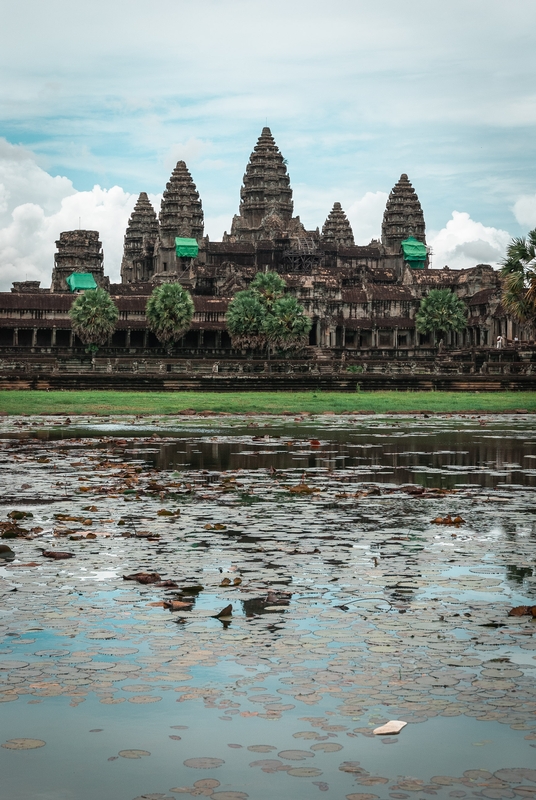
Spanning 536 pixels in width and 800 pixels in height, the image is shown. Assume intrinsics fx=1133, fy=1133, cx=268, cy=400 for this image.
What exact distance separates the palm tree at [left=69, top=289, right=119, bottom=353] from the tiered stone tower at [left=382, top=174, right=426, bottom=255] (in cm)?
5699

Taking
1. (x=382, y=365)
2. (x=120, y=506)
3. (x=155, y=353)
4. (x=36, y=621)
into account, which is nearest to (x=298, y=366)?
(x=382, y=365)

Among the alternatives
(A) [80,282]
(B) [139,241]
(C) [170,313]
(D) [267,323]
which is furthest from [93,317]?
(B) [139,241]

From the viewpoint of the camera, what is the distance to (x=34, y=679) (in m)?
5.97

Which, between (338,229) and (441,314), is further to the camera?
(338,229)

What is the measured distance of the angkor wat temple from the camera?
103337mm

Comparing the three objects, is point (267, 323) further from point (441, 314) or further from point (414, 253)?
point (414, 253)

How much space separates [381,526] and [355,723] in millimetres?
5905

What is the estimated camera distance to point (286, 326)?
90.3 metres

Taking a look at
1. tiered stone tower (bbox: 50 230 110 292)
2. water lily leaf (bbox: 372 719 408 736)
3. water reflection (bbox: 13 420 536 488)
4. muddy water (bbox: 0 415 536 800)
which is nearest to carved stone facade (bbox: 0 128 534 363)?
tiered stone tower (bbox: 50 230 110 292)

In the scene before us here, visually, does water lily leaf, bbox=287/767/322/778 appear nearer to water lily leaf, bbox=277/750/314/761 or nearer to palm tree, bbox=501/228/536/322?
water lily leaf, bbox=277/750/314/761

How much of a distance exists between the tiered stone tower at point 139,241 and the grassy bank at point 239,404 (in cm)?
10338

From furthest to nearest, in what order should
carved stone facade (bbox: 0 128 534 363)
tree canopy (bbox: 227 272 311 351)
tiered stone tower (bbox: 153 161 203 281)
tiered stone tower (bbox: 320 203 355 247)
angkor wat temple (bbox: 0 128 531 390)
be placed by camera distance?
tiered stone tower (bbox: 320 203 355 247) < tiered stone tower (bbox: 153 161 203 281) < carved stone facade (bbox: 0 128 534 363) < angkor wat temple (bbox: 0 128 531 390) < tree canopy (bbox: 227 272 311 351)

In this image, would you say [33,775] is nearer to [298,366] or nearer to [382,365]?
[298,366]

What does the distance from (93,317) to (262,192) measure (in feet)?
177
